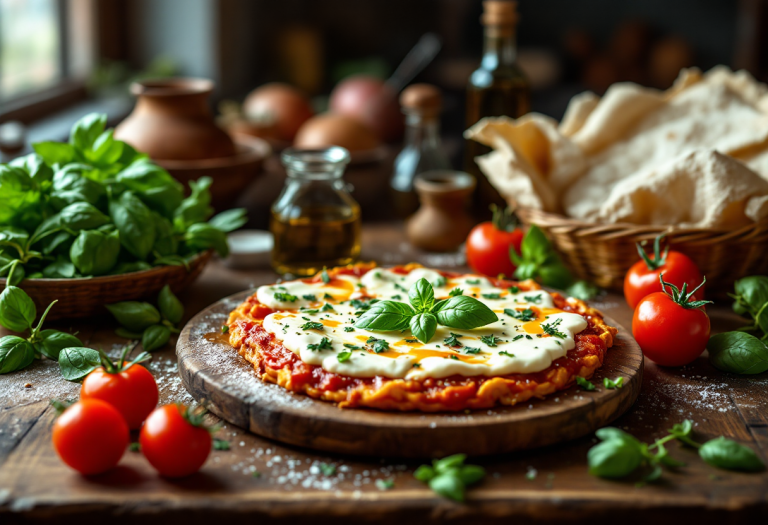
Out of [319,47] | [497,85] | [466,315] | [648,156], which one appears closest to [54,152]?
[466,315]

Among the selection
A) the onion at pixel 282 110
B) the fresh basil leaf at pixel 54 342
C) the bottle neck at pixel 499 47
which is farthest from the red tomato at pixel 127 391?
the onion at pixel 282 110

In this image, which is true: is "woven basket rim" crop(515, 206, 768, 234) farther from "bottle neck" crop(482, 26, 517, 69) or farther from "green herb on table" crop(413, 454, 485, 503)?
"green herb on table" crop(413, 454, 485, 503)

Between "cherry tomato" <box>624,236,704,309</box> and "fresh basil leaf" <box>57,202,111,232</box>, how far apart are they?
1.29m

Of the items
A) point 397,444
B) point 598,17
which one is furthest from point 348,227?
point 598,17

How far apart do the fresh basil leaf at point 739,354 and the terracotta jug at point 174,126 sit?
162 centimetres

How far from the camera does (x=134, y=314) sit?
5.98ft

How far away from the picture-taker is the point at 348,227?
2.26 metres

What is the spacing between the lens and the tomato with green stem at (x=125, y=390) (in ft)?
4.51

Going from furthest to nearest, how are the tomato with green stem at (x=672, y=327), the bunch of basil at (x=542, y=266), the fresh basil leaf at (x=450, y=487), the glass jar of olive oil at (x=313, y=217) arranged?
the glass jar of olive oil at (x=313, y=217) < the bunch of basil at (x=542, y=266) < the tomato with green stem at (x=672, y=327) < the fresh basil leaf at (x=450, y=487)

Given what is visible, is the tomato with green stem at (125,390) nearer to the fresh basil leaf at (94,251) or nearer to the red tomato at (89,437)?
the red tomato at (89,437)

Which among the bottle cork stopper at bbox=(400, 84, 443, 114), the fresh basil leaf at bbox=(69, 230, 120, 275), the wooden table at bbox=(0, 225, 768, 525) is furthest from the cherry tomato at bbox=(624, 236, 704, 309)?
the fresh basil leaf at bbox=(69, 230, 120, 275)

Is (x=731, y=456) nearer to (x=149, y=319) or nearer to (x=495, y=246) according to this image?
(x=495, y=246)

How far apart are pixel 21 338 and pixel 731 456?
1428 mm

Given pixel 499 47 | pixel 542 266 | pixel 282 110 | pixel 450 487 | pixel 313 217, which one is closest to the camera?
pixel 450 487
